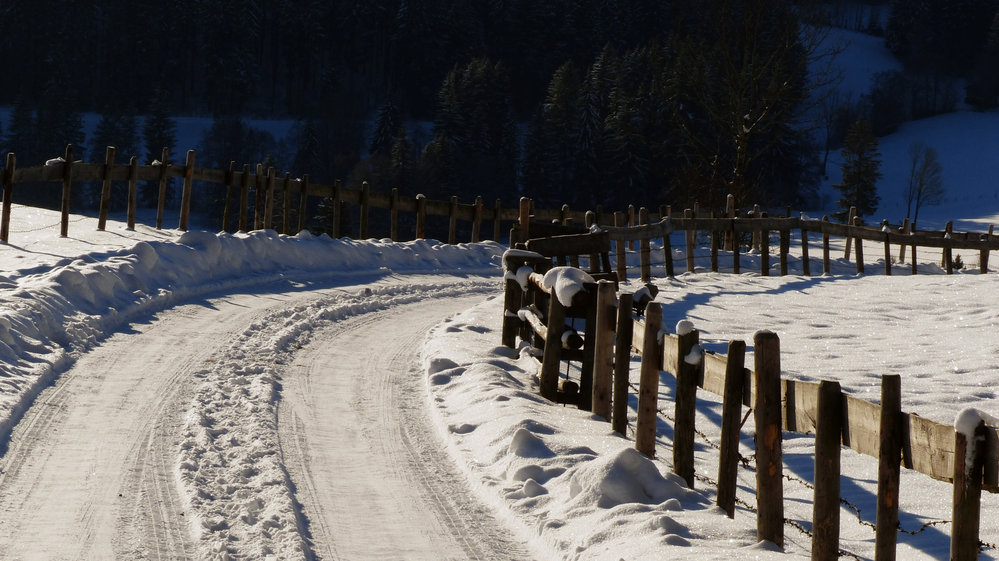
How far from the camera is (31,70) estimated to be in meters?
104

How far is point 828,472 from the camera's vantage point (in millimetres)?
4594

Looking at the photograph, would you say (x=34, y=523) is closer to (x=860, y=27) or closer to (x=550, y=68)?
(x=550, y=68)

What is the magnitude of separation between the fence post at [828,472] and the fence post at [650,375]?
1904mm

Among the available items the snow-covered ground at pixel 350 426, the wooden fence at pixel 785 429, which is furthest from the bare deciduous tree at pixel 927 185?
the wooden fence at pixel 785 429

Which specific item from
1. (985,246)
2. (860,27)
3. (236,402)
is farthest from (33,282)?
(860,27)

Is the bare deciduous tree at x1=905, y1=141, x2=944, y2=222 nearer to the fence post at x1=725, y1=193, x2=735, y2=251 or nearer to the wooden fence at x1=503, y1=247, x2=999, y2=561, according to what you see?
the fence post at x1=725, y1=193, x2=735, y2=251

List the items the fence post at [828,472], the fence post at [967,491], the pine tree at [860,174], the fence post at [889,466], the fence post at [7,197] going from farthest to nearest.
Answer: the pine tree at [860,174] → the fence post at [7,197] → the fence post at [828,472] → the fence post at [889,466] → the fence post at [967,491]

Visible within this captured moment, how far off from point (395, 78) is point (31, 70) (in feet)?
129

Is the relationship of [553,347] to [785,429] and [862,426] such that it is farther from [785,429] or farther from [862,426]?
[862,426]

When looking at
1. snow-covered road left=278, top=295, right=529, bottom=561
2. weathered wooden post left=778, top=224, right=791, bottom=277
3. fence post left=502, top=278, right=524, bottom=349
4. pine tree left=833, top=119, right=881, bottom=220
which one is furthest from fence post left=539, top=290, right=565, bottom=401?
pine tree left=833, top=119, right=881, bottom=220

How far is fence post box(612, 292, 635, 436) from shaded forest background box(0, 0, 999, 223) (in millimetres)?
57080

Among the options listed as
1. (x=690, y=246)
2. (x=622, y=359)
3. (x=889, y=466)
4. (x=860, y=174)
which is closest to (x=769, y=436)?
(x=889, y=466)

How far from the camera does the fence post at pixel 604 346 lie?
7414 millimetres

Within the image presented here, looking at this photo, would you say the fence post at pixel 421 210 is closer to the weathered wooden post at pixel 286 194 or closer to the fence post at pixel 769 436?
the weathered wooden post at pixel 286 194
